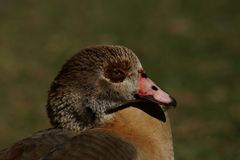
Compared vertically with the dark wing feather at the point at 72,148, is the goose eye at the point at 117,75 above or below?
above

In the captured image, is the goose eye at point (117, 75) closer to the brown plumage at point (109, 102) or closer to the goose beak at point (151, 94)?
the brown plumage at point (109, 102)

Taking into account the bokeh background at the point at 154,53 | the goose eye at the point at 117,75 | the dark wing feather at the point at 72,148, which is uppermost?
the goose eye at the point at 117,75

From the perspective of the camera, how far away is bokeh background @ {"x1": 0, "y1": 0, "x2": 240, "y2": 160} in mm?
9766

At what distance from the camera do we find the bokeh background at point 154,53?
32.0ft

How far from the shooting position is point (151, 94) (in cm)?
535

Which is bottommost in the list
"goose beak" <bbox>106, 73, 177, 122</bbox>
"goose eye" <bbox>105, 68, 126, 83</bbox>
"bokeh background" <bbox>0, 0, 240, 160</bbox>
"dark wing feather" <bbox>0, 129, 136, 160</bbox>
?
"bokeh background" <bbox>0, 0, 240, 160</bbox>

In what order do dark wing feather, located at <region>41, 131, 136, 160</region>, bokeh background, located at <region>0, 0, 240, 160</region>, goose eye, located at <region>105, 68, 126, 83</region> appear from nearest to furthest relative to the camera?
dark wing feather, located at <region>41, 131, 136, 160</region> < goose eye, located at <region>105, 68, 126, 83</region> < bokeh background, located at <region>0, 0, 240, 160</region>

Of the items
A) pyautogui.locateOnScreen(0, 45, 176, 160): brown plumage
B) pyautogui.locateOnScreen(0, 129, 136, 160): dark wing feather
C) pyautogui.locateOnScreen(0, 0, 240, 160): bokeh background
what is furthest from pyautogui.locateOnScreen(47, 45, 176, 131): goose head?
pyautogui.locateOnScreen(0, 0, 240, 160): bokeh background

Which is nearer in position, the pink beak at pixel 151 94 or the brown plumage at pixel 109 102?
the brown plumage at pixel 109 102

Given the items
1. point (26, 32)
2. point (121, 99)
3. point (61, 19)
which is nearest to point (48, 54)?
point (26, 32)

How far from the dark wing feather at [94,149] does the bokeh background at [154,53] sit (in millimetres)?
3326

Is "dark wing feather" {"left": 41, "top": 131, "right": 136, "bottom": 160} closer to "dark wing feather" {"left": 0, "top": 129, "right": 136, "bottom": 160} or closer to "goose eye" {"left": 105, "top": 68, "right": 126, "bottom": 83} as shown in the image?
"dark wing feather" {"left": 0, "top": 129, "right": 136, "bottom": 160}

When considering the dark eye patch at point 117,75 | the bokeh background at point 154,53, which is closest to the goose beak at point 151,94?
the dark eye patch at point 117,75

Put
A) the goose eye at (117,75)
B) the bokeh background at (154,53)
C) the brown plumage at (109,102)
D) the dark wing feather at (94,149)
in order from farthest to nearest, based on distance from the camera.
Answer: the bokeh background at (154,53) → the goose eye at (117,75) → the brown plumage at (109,102) → the dark wing feather at (94,149)
